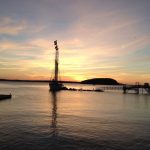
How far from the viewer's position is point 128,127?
3866 cm

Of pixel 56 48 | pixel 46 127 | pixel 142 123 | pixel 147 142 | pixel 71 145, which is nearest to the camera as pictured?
pixel 71 145

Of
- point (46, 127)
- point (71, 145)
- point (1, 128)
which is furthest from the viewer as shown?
point (46, 127)

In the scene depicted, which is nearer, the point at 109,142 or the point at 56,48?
the point at 109,142

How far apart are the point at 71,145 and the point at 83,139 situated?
2953mm

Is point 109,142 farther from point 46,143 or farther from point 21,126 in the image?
point 21,126

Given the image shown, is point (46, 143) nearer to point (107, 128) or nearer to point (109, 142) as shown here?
point (109, 142)

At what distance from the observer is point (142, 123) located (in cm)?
4262

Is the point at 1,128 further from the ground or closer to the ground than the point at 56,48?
closer to the ground

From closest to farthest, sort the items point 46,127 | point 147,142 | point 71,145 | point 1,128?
1. point 71,145
2. point 147,142
3. point 1,128
4. point 46,127

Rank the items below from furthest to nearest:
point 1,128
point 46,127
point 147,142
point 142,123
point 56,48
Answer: point 56,48 → point 142,123 → point 46,127 → point 1,128 → point 147,142

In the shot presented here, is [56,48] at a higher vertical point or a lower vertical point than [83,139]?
higher

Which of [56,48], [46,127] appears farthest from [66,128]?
[56,48]

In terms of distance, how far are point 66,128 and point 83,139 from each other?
23.7ft

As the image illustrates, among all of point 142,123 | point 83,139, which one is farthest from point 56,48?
point 83,139
